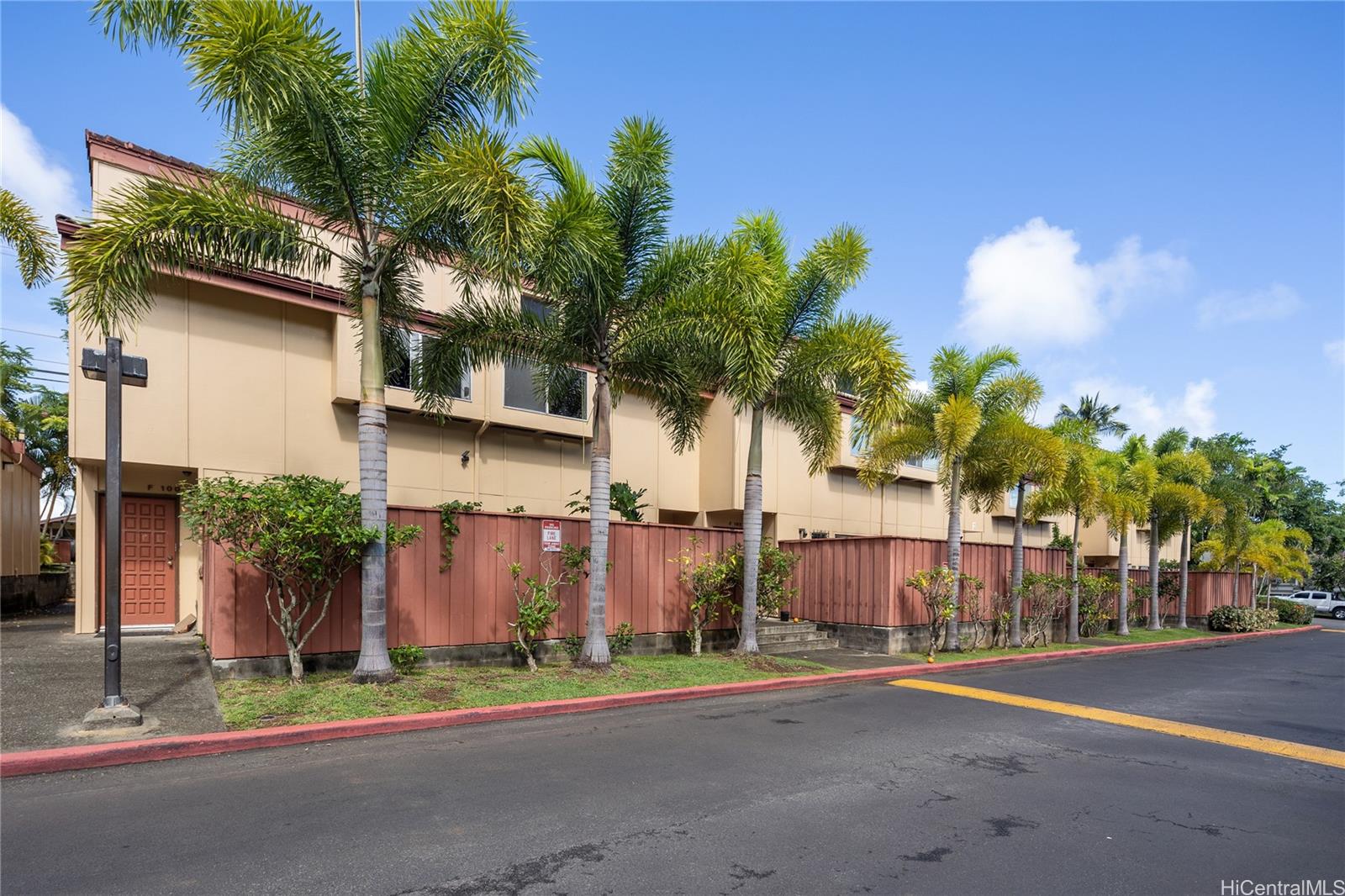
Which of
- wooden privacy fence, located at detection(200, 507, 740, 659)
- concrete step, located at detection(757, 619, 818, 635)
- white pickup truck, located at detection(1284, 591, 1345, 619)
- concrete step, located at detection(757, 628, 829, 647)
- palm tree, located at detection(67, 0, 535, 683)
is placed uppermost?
palm tree, located at detection(67, 0, 535, 683)

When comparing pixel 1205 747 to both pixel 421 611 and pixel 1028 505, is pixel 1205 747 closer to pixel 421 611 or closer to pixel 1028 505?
pixel 421 611

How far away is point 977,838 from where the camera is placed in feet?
17.2

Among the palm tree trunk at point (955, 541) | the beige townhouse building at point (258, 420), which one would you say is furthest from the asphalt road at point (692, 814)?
the beige townhouse building at point (258, 420)

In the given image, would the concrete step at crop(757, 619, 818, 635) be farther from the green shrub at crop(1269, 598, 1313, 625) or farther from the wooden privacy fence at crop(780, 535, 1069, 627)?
the green shrub at crop(1269, 598, 1313, 625)

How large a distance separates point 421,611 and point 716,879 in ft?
25.6

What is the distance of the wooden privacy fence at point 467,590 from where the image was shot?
9.62m

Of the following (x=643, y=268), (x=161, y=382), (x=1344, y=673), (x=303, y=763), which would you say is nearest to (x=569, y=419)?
(x=643, y=268)

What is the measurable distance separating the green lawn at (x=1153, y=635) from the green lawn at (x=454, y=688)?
14699 millimetres

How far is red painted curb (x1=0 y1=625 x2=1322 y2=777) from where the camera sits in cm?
630

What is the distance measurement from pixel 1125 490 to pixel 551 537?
19907 mm

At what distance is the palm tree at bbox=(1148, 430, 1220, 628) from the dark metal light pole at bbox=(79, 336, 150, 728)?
27473 millimetres

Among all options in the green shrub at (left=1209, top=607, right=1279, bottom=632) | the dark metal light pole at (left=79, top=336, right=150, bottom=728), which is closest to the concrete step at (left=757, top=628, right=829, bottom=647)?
the dark metal light pole at (left=79, top=336, right=150, bottom=728)

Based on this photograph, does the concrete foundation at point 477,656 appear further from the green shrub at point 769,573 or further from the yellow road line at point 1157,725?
the yellow road line at point 1157,725

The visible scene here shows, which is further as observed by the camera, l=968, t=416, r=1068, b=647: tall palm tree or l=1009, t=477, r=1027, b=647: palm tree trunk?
l=1009, t=477, r=1027, b=647: palm tree trunk
